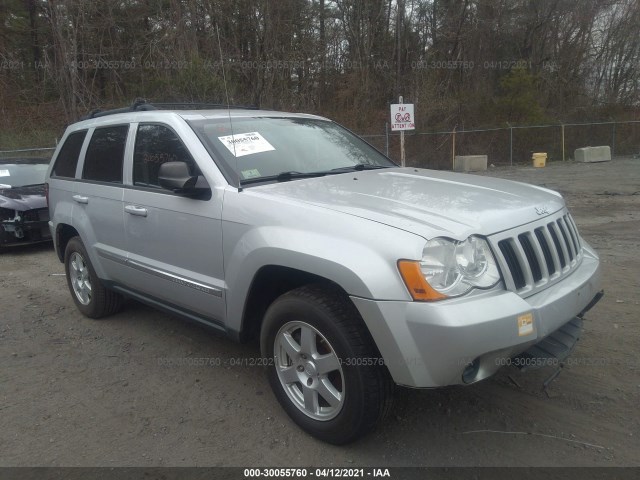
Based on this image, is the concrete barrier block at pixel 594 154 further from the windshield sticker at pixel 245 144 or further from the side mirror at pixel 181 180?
the side mirror at pixel 181 180

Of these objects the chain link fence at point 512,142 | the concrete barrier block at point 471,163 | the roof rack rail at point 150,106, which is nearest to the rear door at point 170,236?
the roof rack rail at point 150,106

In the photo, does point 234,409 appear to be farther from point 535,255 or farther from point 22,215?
point 22,215

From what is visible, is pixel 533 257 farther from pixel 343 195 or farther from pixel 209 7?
pixel 209 7

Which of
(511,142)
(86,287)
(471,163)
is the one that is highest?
(511,142)

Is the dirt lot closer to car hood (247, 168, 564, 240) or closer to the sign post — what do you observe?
car hood (247, 168, 564, 240)

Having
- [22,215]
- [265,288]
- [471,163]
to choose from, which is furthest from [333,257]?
[471,163]

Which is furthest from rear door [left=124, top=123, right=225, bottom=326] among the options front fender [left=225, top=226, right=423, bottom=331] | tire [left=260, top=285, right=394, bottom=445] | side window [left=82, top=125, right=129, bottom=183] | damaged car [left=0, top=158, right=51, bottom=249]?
damaged car [left=0, top=158, right=51, bottom=249]

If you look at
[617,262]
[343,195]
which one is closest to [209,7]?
[617,262]

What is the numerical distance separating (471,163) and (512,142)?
3.32 metres

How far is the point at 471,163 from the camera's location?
2025 cm

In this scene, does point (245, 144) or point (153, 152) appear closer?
point (245, 144)

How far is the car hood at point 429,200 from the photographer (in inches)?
105

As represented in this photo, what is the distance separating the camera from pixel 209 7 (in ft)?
70.1

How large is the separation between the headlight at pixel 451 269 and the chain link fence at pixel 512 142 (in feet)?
57.0
